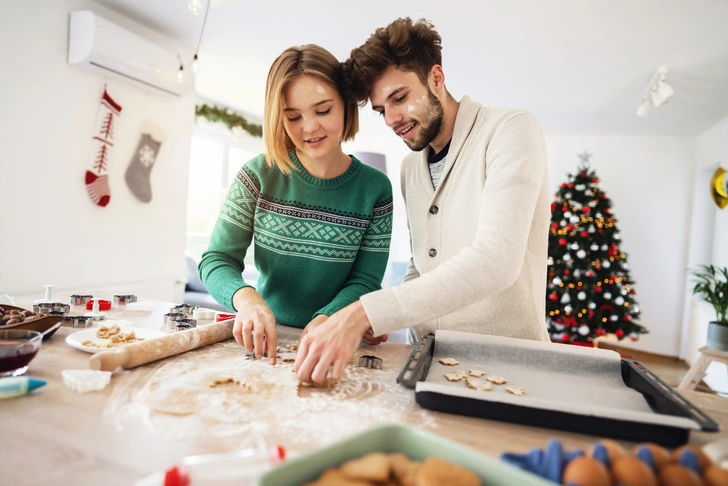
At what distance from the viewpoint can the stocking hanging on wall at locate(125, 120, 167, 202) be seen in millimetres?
3725

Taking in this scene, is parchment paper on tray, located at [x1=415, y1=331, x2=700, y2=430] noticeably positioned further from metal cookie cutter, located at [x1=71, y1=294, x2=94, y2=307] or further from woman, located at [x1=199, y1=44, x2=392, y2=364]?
metal cookie cutter, located at [x1=71, y1=294, x2=94, y2=307]

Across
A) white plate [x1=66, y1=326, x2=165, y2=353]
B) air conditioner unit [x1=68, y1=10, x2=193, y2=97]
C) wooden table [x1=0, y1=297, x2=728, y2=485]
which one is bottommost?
wooden table [x1=0, y1=297, x2=728, y2=485]

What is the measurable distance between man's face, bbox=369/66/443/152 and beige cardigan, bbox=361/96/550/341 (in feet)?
0.28

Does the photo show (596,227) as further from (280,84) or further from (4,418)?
(4,418)

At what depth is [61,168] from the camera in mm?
3188

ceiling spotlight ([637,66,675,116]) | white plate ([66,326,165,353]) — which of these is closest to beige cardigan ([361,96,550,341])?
white plate ([66,326,165,353])

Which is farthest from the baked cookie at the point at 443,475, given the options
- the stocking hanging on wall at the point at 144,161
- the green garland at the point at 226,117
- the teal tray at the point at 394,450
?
the green garland at the point at 226,117

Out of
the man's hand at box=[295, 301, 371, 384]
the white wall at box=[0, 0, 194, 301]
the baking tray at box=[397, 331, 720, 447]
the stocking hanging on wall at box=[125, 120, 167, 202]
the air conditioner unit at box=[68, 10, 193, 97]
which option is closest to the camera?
the baking tray at box=[397, 331, 720, 447]

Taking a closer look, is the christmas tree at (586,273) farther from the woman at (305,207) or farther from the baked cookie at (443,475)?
the baked cookie at (443,475)

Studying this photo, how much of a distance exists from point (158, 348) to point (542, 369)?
32.8 inches

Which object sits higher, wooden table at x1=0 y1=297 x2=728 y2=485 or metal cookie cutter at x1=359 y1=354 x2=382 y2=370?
metal cookie cutter at x1=359 y1=354 x2=382 y2=370

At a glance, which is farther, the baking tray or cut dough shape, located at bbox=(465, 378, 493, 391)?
cut dough shape, located at bbox=(465, 378, 493, 391)

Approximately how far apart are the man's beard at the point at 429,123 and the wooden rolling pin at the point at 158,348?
0.78 meters

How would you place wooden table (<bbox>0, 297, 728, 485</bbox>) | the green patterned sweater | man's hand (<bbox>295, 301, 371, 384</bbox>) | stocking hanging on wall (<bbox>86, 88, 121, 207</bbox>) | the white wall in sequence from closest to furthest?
wooden table (<bbox>0, 297, 728, 485</bbox>)
man's hand (<bbox>295, 301, 371, 384</bbox>)
the green patterned sweater
the white wall
stocking hanging on wall (<bbox>86, 88, 121, 207</bbox>)
